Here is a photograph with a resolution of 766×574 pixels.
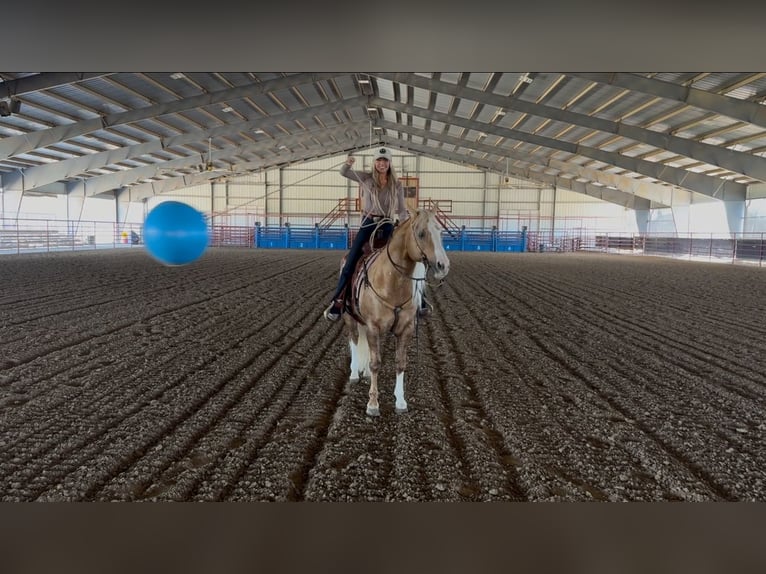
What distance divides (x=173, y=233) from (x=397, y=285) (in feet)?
5.97

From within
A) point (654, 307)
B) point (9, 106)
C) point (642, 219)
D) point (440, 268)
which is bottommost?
point (654, 307)

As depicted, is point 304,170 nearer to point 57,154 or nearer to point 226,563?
point 57,154

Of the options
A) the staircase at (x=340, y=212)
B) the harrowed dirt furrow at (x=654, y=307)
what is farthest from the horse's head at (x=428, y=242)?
the staircase at (x=340, y=212)

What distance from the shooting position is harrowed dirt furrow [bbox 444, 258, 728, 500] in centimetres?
272

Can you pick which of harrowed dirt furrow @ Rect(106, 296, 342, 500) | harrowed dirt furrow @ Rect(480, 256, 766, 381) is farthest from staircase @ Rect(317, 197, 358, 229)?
harrowed dirt furrow @ Rect(106, 296, 342, 500)

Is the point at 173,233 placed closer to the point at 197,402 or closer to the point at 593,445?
the point at 197,402

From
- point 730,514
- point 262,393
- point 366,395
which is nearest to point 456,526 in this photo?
point 730,514

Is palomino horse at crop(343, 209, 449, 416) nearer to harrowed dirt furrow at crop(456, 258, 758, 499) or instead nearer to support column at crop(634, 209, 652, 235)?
harrowed dirt furrow at crop(456, 258, 758, 499)

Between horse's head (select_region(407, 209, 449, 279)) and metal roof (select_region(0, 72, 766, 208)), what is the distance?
18.6 ft

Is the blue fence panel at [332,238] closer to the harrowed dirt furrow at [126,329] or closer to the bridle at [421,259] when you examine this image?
the harrowed dirt furrow at [126,329]

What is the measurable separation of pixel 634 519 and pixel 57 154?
22997 millimetres

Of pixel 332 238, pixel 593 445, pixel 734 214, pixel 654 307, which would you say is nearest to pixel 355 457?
pixel 593 445

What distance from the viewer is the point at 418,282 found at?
375cm

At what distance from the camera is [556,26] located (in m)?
1.82
